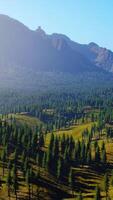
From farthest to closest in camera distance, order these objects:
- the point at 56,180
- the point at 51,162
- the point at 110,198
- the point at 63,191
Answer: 1. the point at 51,162
2. the point at 56,180
3. the point at 63,191
4. the point at 110,198

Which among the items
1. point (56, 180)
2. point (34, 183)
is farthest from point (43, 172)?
point (34, 183)

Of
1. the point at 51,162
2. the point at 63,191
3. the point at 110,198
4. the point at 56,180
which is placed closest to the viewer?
the point at 110,198

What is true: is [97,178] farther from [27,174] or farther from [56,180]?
[27,174]

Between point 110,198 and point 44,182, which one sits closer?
point 110,198

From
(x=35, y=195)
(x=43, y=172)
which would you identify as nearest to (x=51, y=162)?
(x=43, y=172)

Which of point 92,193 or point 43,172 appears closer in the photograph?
point 92,193

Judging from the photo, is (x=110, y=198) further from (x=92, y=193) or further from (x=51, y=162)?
(x=51, y=162)

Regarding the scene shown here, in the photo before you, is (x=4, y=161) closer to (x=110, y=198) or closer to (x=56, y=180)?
(x=56, y=180)
